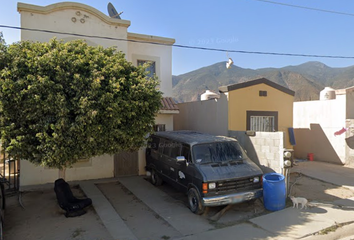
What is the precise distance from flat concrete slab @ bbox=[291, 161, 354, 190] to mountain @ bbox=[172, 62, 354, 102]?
144 feet

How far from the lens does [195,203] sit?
6.57 meters

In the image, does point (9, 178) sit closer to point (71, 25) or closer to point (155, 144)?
point (155, 144)

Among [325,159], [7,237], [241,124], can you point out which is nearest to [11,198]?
[7,237]

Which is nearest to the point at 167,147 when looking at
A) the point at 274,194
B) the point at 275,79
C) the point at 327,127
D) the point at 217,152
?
the point at 217,152

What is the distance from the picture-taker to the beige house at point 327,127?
12164mm

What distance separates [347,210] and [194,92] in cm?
Answer: 6761

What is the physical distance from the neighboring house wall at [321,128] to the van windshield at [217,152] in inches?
316

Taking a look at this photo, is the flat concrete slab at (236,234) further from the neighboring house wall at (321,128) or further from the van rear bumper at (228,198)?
→ the neighboring house wall at (321,128)

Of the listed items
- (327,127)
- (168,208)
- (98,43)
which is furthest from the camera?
(327,127)

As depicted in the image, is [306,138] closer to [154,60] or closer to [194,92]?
[154,60]

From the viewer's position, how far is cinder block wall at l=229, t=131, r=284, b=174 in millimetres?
7630

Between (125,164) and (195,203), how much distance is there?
5.18m

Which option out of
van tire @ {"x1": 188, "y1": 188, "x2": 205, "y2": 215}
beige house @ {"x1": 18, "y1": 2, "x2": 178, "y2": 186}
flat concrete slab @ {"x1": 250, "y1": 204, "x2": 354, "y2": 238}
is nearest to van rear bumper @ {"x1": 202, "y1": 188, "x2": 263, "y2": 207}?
van tire @ {"x1": 188, "y1": 188, "x2": 205, "y2": 215}

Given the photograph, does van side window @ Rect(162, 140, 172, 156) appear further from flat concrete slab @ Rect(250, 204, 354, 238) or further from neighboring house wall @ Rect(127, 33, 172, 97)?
neighboring house wall @ Rect(127, 33, 172, 97)
